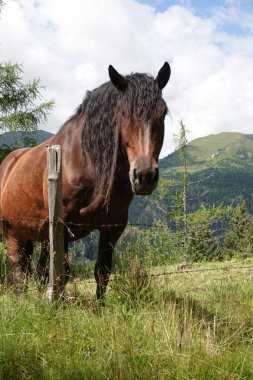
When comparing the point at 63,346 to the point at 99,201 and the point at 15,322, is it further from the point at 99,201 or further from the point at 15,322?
the point at 99,201

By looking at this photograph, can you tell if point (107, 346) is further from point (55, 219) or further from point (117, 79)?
point (117, 79)

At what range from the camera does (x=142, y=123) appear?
152 inches

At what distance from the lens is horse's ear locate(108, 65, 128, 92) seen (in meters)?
4.06

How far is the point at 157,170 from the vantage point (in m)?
3.58

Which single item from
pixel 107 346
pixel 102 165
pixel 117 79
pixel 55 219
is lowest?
pixel 107 346

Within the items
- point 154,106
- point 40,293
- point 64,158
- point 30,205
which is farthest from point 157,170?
point 30,205

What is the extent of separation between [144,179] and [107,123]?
3.66 feet

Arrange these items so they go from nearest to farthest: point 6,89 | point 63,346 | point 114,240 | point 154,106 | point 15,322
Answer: point 63,346, point 15,322, point 154,106, point 114,240, point 6,89

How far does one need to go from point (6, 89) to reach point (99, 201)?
12.2 m

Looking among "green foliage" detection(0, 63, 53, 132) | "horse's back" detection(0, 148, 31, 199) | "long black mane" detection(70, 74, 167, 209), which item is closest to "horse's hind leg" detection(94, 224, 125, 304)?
"long black mane" detection(70, 74, 167, 209)

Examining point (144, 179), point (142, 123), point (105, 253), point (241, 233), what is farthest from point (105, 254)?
point (241, 233)

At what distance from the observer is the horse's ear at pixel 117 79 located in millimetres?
4062

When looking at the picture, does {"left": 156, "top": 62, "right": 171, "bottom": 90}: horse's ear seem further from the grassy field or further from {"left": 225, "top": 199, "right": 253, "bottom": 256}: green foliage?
the grassy field

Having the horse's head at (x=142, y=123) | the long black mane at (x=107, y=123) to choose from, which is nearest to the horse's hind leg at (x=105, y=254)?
the long black mane at (x=107, y=123)
